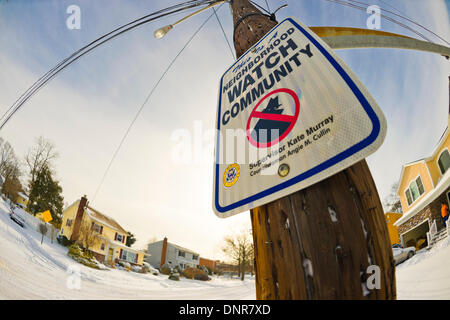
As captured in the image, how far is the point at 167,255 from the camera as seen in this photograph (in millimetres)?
22672

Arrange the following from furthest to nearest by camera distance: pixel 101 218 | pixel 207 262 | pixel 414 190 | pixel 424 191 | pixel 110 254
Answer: pixel 207 262 < pixel 101 218 < pixel 110 254 < pixel 414 190 < pixel 424 191

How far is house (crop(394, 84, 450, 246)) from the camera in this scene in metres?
3.71

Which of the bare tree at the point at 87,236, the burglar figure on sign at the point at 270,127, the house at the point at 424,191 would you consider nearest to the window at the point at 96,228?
the bare tree at the point at 87,236

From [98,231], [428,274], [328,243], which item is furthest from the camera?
[98,231]

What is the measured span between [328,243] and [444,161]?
218 inches

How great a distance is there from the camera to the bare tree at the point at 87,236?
38.9ft

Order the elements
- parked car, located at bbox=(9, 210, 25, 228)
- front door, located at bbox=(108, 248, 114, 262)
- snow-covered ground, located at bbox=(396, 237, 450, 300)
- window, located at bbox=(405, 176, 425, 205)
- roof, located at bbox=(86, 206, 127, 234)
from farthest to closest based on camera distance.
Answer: front door, located at bbox=(108, 248, 114, 262), roof, located at bbox=(86, 206, 127, 234), parked car, located at bbox=(9, 210, 25, 228), window, located at bbox=(405, 176, 425, 205), snow-covered ground, located at bbox=(396, 237, 450, 300)

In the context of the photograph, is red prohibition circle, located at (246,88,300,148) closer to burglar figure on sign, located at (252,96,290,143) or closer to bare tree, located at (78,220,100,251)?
burglar figure on sign, located at (252,96,290,143)

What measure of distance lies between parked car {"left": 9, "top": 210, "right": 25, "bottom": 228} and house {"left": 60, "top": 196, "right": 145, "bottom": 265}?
559cm

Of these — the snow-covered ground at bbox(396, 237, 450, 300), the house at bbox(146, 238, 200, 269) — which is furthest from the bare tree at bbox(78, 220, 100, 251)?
the snow-covered ground at bbox(396, 237, 450, 300)

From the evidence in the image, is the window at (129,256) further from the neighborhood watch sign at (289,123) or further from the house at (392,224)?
the neighborhood watch sign at (289,123)

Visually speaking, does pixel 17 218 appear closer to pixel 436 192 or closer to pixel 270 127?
pixel 270 127

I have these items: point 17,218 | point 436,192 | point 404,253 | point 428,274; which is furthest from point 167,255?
point 436,192

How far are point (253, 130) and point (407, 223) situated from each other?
6.70 metres
